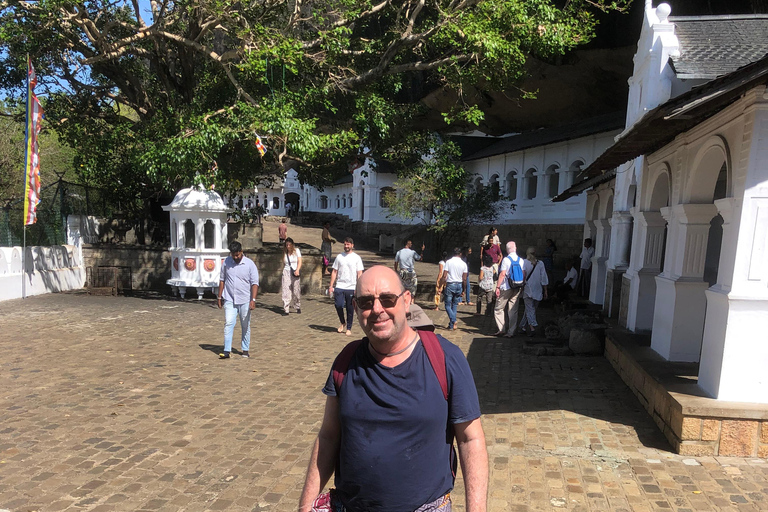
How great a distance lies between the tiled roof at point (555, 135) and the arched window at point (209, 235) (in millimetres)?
14756

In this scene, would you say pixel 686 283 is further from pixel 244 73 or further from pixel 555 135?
pixel 555 135

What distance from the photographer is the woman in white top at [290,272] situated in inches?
483

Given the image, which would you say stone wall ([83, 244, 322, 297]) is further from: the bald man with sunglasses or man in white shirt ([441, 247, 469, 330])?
the bald man with sunglasses

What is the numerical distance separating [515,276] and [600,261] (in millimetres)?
4703

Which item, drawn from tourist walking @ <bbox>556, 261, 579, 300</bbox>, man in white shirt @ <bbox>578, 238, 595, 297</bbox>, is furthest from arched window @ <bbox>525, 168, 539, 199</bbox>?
tourist walking @ <bbox>556, 261, 579, 300</bbox>

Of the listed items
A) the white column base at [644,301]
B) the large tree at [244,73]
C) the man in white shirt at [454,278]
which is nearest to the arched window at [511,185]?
the large tree at [244,73]

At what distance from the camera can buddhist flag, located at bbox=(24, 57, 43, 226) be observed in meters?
12.4

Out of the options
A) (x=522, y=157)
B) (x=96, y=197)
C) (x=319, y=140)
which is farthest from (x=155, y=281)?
(x=522, y=157)

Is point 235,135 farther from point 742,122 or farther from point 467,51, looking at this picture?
point 742,122

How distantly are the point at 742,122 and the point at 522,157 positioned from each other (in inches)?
871

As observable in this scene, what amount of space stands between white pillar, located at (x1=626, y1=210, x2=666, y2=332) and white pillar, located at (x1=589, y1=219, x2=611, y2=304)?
5199 millimetres

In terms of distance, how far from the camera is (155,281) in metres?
16.1

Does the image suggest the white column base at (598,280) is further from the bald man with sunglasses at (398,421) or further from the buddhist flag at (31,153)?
the buddhist flag at (31,153)

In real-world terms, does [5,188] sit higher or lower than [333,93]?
lower
